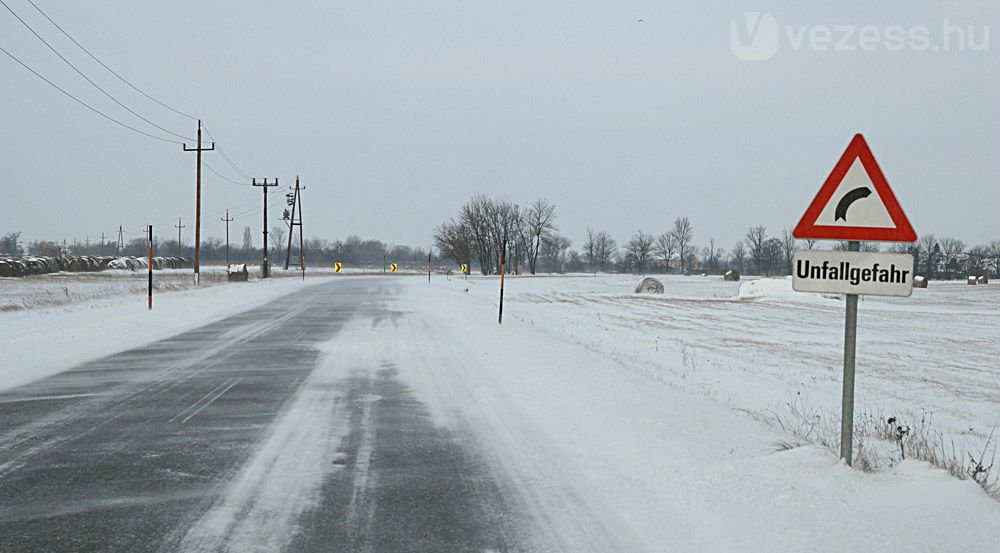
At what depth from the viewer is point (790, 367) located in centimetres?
1494

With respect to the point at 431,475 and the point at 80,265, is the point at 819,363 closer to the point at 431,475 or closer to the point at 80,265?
the point at 431,475

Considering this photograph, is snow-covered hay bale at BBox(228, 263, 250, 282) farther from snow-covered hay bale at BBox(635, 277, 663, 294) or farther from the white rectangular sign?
the white rectangular sign

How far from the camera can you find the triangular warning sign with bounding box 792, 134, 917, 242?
538cm

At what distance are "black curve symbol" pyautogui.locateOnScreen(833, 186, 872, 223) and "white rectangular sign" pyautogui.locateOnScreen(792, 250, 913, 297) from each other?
0.88 feet

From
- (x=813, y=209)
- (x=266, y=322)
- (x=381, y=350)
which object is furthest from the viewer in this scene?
(x=266, y=322)

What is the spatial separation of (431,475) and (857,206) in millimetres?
3673

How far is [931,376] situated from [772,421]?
285 inches

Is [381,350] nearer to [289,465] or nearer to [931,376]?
[289,465]

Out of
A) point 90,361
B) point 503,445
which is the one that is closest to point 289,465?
point 503,445

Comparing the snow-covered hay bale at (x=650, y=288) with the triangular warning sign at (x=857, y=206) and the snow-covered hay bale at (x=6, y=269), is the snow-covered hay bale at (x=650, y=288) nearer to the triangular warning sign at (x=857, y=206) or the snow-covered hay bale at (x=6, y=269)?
the snow-covered hay bale at (x=6, y=269)

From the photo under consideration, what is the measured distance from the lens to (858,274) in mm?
5426

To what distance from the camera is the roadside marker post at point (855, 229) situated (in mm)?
5383

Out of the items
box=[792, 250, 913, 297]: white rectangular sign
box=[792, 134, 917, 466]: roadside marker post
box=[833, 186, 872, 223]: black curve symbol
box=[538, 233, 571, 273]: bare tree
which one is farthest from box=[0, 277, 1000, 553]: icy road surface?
box=[538, 233, 571, 273]: bare tree

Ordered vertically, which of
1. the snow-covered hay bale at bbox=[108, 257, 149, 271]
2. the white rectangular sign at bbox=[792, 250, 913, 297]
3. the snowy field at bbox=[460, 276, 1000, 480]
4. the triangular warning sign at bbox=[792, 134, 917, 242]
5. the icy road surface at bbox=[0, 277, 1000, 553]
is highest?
the triangular warning sign at bbox=[792, 134, 917, 242]
